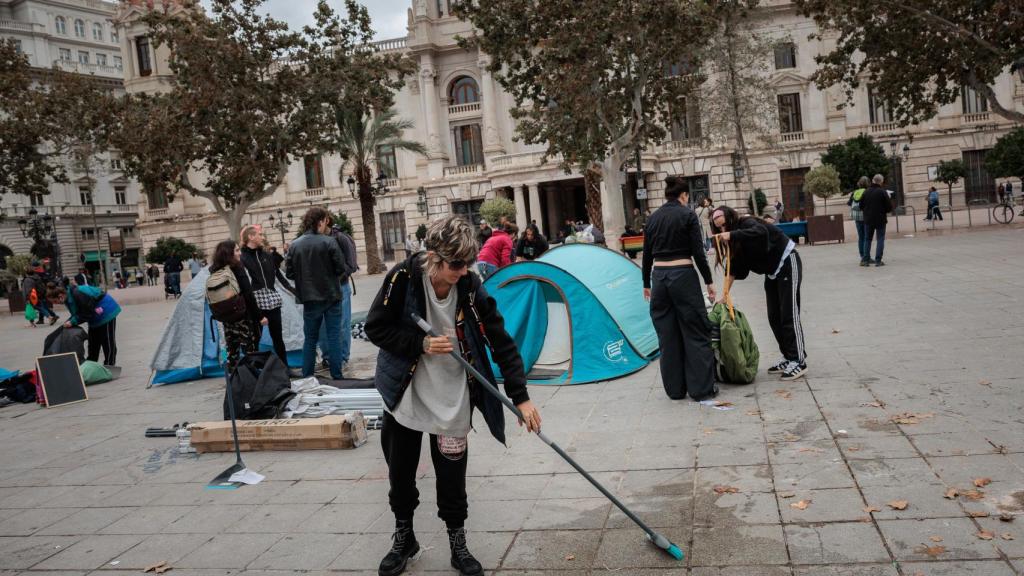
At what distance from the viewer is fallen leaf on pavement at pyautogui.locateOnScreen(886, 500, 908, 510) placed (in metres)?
4.00

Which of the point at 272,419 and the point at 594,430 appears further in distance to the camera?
the point at 272,419

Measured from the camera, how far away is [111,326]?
36.8ft

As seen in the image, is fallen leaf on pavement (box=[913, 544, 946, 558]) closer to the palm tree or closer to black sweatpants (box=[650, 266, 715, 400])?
black sweatpants (box=[650, 266, 715, 400])

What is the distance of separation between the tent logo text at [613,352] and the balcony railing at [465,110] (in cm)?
4147

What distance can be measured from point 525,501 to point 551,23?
19.5 metres

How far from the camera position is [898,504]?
403 centimetres

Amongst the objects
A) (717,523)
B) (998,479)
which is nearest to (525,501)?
(717,523)

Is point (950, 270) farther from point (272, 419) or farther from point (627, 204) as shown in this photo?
point (627, 204)

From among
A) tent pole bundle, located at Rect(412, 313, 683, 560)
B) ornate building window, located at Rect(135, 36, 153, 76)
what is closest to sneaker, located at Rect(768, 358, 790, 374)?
tent pole bundle, located at Rect(412, 313, 683, 560)

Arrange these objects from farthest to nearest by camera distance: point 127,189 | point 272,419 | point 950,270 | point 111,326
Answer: point 127,189
point 950,270
point 111,326
point 272,419

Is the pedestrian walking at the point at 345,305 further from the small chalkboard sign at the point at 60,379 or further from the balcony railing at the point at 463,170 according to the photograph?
the balcony railing at the point at 463,170

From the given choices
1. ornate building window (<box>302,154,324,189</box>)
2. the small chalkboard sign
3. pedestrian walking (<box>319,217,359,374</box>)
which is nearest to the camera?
the small chalkboard sign

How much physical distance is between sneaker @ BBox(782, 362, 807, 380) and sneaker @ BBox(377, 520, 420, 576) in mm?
4288

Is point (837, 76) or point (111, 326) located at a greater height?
point (837, 76)
